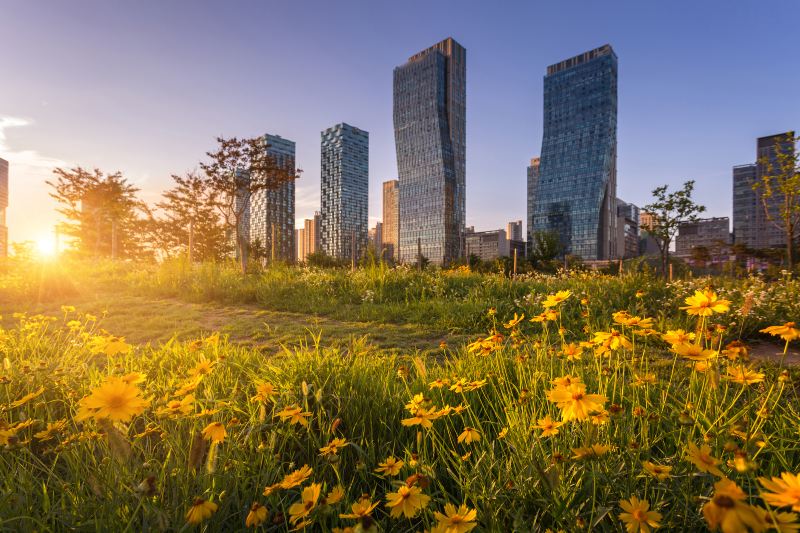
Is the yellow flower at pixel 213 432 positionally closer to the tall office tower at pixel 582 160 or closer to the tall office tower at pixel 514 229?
the tall office tower at pixel 582 160

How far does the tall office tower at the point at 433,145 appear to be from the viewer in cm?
7894

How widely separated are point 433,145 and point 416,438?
268ft

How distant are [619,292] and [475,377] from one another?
444 cm

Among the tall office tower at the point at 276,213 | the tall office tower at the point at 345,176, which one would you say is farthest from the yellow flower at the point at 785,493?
the tall office tower at the point at 345,176

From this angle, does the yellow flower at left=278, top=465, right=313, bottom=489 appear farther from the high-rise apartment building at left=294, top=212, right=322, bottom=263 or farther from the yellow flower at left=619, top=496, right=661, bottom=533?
the high-rise apartment building at left=294, top=212, right=322, bottom=263

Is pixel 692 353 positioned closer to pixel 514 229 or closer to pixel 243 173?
pixel 243 173

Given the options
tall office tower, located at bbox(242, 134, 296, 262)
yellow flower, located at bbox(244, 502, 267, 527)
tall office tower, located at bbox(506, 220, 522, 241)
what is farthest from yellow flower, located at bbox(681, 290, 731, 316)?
tall office tower, located at bbox(506, 220, 522, 241)

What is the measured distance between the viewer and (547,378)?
1.71m

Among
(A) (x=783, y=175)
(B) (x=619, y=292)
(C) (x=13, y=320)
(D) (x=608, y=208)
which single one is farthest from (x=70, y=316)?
(D) (x=608, y=208)

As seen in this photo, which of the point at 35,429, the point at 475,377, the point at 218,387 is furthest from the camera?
the point at 218,387

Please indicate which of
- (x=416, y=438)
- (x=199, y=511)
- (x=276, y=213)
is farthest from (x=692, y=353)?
(x=276, y=213)

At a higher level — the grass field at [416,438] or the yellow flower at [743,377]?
the yellow flower at [743,377]

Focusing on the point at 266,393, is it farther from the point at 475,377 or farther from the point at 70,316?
the point at 70,316

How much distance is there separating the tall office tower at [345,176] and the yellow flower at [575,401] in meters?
72.2
